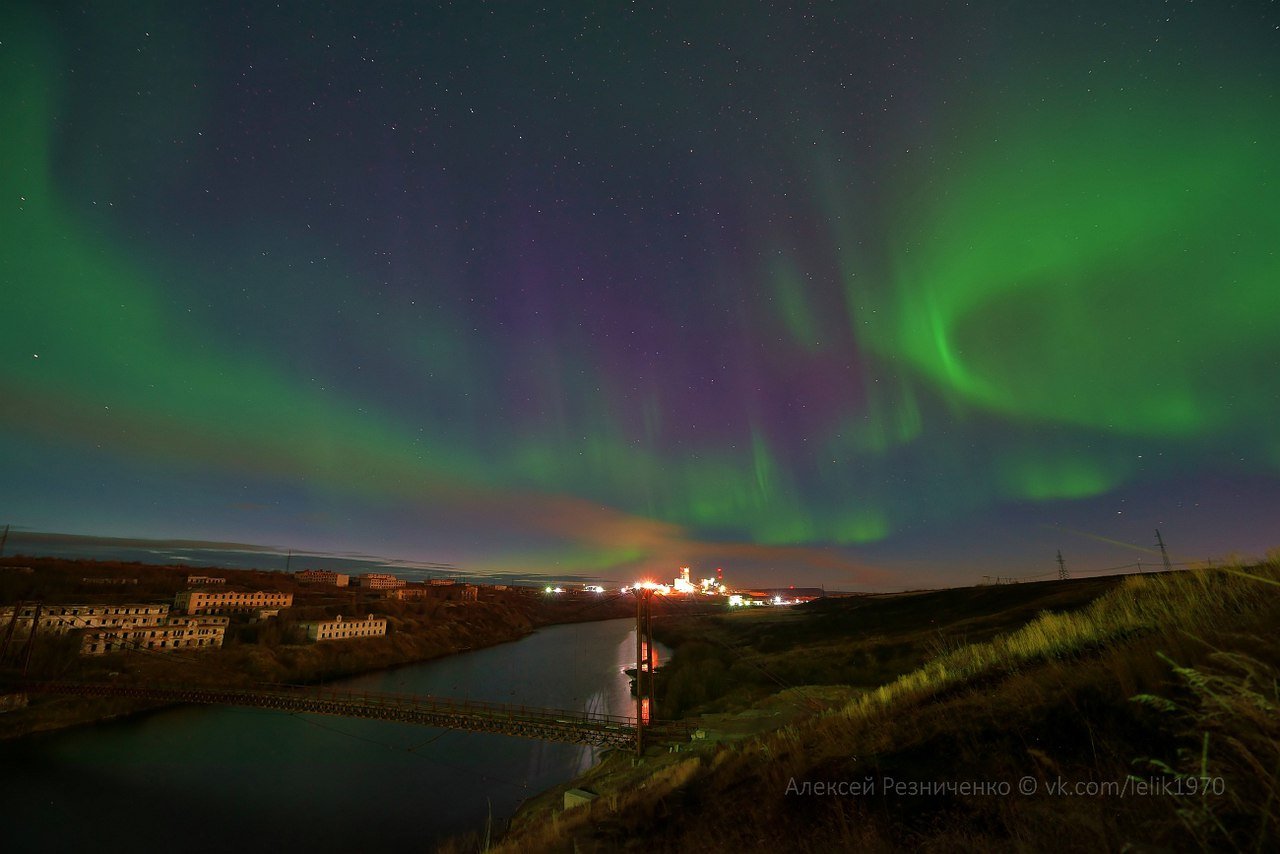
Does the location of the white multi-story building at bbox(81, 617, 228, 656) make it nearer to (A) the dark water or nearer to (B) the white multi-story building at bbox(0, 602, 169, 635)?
(B) the white multi-story building at bbox(0, 602, 169, 635)

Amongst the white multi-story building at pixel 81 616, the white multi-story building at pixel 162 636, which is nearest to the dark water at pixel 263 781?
the white multi-story building at pixel 162 636

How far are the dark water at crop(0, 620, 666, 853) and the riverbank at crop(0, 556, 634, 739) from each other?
3.65m

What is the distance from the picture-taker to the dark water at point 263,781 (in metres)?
25.4

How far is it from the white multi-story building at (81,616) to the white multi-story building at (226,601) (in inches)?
471

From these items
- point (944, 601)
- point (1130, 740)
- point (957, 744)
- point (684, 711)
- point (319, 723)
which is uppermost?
point (1130, 740)

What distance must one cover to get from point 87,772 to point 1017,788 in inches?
1963

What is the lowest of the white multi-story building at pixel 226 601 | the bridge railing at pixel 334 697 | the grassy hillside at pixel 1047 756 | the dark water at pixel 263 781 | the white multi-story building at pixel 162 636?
the dark water at pixel 263 781

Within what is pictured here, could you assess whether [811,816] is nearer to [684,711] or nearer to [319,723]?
[684,711]

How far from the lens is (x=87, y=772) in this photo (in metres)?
31.3

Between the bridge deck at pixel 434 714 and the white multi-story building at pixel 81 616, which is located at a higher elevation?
the white multi-story building at pixel 81 616

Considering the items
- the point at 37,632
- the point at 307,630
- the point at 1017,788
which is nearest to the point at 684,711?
the point at 1017,788

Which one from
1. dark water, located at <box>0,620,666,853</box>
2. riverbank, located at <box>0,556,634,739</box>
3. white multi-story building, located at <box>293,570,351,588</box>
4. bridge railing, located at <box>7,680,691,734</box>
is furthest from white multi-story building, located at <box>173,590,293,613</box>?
white multi-story building, located at <box>293,570,351,588</box>

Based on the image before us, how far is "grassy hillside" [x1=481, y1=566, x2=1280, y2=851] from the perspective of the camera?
302cm

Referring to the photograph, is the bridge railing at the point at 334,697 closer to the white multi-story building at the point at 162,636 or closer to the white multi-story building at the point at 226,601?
the white multi-story building at the point at 162,636
